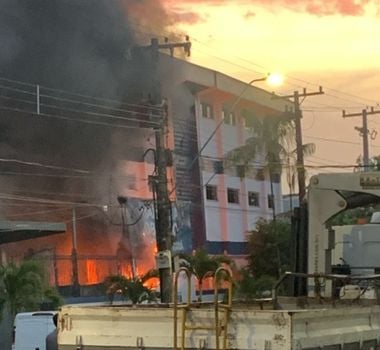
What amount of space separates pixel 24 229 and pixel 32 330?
34.5 ft

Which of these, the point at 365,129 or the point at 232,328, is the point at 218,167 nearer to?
Result: the point at 365,129

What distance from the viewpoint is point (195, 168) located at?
45250mm

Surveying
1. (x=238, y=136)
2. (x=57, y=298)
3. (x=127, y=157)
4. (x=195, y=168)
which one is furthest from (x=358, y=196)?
(x=238, y=136)

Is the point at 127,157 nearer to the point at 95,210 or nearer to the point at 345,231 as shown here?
the point at 95,210

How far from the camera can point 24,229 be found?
1155 inches

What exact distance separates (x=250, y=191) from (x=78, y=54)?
14.9m

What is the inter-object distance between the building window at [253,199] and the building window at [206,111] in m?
5.93

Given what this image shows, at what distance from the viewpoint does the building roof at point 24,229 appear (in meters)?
29.3

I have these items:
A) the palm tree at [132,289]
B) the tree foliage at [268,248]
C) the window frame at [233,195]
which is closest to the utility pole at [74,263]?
the tree foliage at [268,248]

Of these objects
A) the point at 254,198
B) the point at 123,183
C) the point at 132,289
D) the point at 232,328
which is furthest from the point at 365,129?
the point at 232,328

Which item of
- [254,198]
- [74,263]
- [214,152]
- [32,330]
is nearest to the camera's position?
[32,330]

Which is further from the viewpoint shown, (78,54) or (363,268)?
(78,54)

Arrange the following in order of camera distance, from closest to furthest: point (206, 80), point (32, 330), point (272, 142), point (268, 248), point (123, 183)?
point (32, 330) → point (268, 248) → point (123, 183) → point (272, 142) → point (206, 80)

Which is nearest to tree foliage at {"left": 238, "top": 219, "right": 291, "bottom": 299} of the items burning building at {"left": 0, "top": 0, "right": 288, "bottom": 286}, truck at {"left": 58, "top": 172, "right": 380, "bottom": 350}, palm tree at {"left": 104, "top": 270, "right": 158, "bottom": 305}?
burning building at {"left": 0, "top": 0, "right": 288, "bottom": 286}
